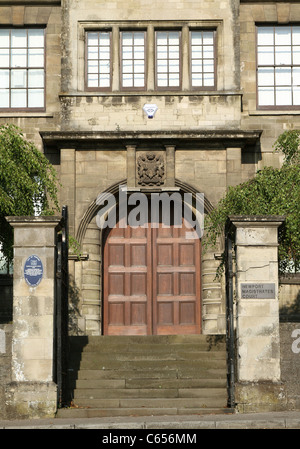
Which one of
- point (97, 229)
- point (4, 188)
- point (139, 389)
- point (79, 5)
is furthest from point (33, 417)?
point (79, 5)

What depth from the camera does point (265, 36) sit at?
926 inches

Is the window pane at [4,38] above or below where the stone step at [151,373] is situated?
above

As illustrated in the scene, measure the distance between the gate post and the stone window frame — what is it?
23.6 feet

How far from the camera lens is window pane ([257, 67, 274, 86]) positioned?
23438 millimetres

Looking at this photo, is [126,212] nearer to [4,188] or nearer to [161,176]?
[161,176]

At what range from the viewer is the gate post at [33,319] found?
15.9m

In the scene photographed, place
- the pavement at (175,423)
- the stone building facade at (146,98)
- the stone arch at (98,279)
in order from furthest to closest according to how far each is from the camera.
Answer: the stone building facade at (146,98) < the stone arch at (98,279) < the pavement at (175,423)

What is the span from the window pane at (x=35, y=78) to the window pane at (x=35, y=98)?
0.14 m

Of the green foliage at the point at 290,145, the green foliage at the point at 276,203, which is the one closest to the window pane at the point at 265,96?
the green foliage at the point at 290,145

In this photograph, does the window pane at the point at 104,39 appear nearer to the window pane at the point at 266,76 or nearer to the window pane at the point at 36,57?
the window pane at the point at 36,57

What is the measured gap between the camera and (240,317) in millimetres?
16281

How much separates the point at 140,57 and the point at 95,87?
1258 millimetres

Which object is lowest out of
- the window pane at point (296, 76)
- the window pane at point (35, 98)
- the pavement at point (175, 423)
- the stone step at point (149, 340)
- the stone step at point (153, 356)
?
the pavement at point (175, 423)

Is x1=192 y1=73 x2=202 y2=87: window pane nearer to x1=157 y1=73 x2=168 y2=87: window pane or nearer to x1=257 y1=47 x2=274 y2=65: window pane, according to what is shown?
x1=157 y1=73 x2=168 y2=87: window pane
